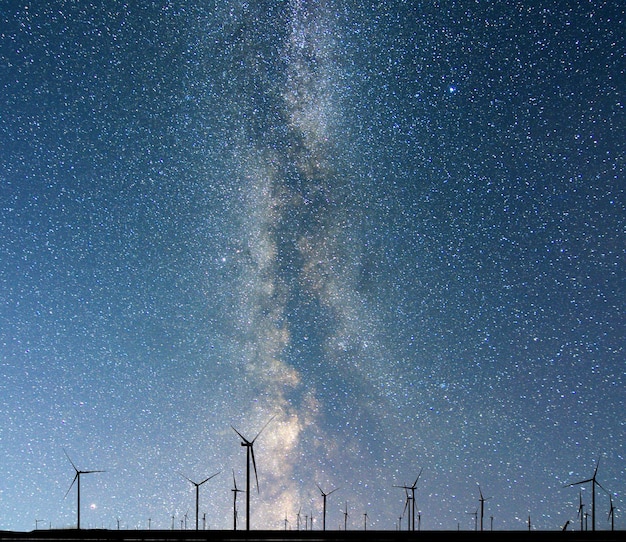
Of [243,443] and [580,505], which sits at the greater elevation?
[243,443]

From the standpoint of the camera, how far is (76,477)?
93.3 metres
